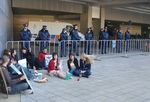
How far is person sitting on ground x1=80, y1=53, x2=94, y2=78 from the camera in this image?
7918mm

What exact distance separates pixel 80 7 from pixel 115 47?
10045mm

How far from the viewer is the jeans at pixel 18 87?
A: 18.1 feet

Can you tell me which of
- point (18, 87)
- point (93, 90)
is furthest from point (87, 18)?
point (18, 87)

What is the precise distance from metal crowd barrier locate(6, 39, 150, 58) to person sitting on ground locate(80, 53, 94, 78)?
141 inches

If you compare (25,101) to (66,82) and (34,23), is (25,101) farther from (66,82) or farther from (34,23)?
(34,23)

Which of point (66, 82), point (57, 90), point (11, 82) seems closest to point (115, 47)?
point (66, 82)

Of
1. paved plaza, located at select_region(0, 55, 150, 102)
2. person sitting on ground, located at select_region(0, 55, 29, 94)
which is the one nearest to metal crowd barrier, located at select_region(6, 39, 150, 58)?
paved plaza, located at select_region(0, 55, 150, 102)

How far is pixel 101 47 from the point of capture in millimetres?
13555

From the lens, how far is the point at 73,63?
8.22 meters

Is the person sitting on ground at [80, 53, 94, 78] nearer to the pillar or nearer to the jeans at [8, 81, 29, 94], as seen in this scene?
the jeans at [8, 81, 29, 94]

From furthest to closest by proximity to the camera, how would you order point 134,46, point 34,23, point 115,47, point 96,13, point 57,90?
point 96,13 < point 34,23 < point 134,46 < point 115,47 < point 57,90

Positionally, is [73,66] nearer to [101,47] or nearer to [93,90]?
[93,90]

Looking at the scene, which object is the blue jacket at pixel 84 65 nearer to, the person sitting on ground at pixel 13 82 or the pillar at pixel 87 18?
the person sitting on ground at pixel 13 82

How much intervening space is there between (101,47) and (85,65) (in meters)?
5.68
